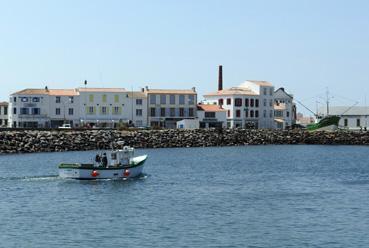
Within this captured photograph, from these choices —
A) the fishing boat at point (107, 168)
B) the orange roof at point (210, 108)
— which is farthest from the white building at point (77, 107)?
the fishing boat at point (107, 168)

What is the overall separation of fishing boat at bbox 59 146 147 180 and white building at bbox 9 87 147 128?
82.3 meters

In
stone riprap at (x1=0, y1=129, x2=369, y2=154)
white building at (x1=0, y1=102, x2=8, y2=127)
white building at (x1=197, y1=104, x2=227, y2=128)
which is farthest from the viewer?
white building at (x1=0, y1=102, x2=8, y2=127)

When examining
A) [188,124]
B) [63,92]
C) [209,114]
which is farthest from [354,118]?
[63,92]

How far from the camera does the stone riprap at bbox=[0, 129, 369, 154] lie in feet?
385

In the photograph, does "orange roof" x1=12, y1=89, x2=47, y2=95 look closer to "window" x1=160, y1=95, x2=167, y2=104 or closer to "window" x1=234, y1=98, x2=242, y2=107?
"window" x1=160, y1=95, x2=167, y2=104

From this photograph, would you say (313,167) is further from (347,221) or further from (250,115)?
(250,115)

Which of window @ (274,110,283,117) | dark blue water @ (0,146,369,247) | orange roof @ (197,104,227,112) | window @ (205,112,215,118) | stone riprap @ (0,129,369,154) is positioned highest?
orange roof @ (197,104,227,112)

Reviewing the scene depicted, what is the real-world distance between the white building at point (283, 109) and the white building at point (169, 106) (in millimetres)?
26736

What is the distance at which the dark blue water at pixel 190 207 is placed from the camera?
43.1 m

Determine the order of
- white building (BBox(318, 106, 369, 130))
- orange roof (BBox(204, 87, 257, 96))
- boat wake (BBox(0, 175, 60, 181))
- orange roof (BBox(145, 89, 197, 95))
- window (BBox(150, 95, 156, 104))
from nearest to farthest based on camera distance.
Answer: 1. boat wake (BBox(0, 175, 60, 181))
2. window (BBox(150, 95, 156, 104))
3. orange roof (BBox(145, 89, 197, 95))
4. orange roof (BBox(204, 87, 257, 96))
5. white building (BBox(318, 106, 369, 130))

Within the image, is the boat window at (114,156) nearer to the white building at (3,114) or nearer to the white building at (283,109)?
the white building at (3,114)

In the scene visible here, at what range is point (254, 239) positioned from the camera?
1686 inches

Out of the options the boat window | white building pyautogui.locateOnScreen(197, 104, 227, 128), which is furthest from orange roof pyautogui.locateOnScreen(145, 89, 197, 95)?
the boat window

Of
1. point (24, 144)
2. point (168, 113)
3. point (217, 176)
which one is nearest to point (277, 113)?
point (168, 113)
